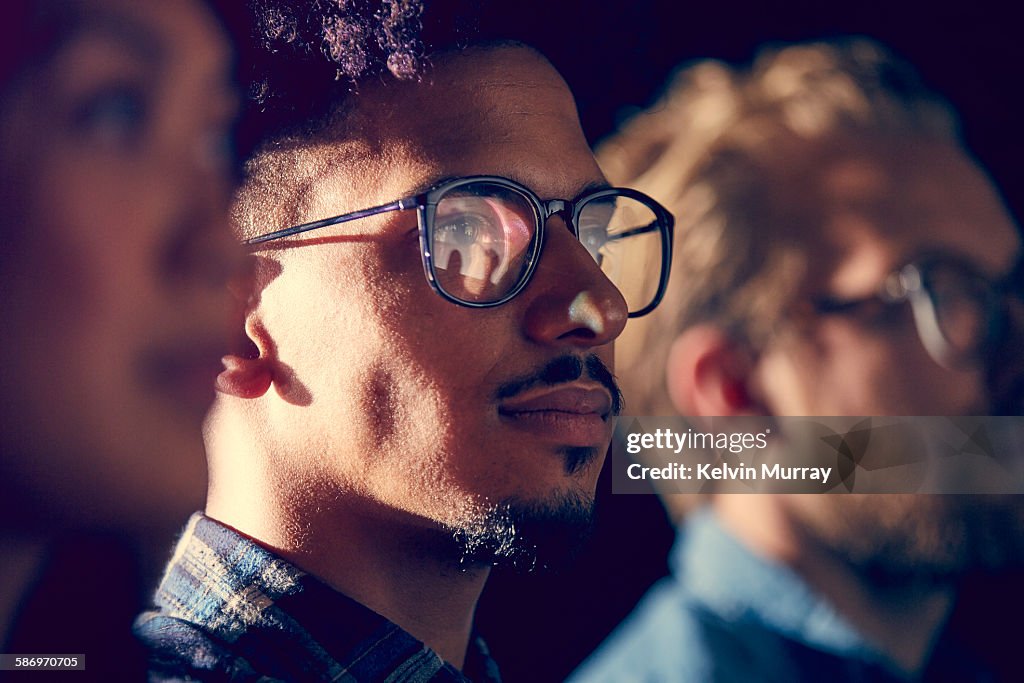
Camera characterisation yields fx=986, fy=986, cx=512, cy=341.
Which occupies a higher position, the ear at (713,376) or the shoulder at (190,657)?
the shoulder at (190,657)

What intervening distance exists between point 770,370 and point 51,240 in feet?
4.52

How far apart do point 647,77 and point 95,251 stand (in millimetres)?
926

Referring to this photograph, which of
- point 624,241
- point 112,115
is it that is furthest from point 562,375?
point 112,115

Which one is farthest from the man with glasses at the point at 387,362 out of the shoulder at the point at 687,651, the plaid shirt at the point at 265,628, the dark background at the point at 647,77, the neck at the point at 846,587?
the neck at the point at 846,587

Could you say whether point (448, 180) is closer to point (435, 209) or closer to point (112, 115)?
point (435, 209)

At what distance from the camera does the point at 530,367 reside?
45.8 inches

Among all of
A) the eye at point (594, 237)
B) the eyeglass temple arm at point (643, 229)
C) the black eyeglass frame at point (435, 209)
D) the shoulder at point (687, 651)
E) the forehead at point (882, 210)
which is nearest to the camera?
the black eyeglass frame at point (435, 209)

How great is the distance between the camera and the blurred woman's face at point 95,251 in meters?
0.99

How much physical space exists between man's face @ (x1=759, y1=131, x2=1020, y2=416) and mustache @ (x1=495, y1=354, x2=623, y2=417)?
0.81 metres

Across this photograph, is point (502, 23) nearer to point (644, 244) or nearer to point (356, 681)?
point (644, 244)

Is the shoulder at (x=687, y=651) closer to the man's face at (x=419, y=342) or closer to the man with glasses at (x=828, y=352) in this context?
the man with glasses at (x=828, y=352)

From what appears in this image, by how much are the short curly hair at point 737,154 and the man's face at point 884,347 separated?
0.22ft

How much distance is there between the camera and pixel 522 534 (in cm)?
115

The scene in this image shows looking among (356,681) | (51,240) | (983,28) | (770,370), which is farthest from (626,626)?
(983,28)
